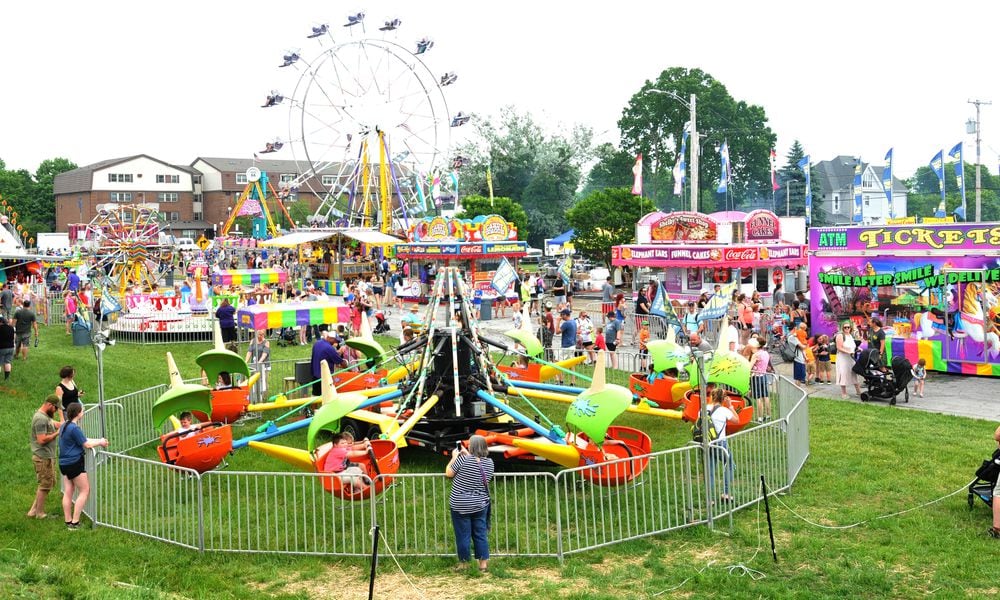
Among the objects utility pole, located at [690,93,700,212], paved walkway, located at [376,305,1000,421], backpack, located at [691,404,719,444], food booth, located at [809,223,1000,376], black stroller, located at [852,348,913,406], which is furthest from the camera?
utility pole, located at [690,93,700,212]

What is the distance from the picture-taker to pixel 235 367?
589 inches

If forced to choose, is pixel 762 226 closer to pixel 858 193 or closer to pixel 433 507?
pixel 433 507

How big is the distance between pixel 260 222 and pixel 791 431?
207ft

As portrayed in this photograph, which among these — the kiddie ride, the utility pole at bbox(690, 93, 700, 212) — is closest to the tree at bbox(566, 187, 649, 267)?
the utility pole at bbox(690, 93, 700, 212)

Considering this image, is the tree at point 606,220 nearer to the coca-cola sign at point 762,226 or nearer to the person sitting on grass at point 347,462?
the coca-cola sign at point 762,226

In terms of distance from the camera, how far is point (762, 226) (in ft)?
110

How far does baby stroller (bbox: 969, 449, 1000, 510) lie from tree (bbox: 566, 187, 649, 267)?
34.0m

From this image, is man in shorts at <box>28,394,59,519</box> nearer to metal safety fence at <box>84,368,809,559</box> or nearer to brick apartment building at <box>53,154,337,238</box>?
metal safety fence at <box>84,368,809,559</box>

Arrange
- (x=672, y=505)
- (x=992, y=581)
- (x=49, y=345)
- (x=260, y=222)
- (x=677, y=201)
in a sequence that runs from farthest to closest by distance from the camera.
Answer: (x=677, y=201) < (x=260, y=222) < (x=49, y=345) < (x=672, y=505) < (x=992, y=581)

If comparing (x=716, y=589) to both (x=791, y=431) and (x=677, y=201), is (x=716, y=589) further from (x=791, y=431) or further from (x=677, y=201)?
(x=677, y=201)

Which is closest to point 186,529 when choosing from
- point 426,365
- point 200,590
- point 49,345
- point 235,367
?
point 200,590

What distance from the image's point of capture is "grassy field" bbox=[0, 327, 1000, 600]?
26.1 feet

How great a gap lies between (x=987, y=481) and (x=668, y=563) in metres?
3.76

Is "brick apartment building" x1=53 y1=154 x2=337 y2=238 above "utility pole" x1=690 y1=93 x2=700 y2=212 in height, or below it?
above
